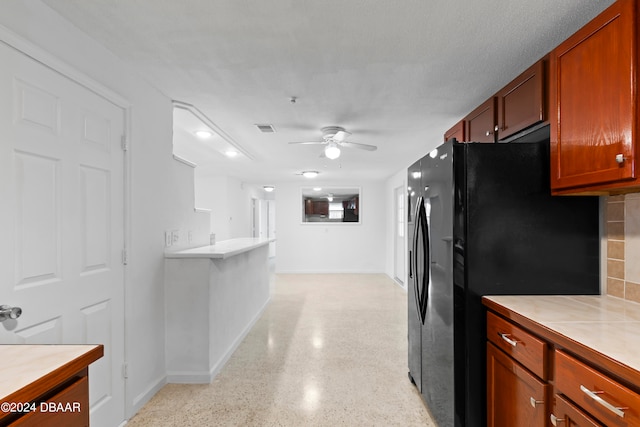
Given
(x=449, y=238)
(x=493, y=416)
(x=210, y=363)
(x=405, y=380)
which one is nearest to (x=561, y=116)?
(x=449, y=238)

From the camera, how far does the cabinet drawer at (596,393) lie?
1.04m

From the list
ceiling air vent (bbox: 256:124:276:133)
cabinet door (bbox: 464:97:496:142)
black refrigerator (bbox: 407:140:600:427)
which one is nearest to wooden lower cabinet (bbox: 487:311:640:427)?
black refrigerator (bbox: 407:140:600:427)

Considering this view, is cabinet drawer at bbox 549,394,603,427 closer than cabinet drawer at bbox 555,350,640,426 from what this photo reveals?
No

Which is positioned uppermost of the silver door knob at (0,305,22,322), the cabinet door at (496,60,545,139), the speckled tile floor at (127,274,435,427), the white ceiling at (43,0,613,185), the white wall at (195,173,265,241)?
the white ceiling at (43,0,613,185)

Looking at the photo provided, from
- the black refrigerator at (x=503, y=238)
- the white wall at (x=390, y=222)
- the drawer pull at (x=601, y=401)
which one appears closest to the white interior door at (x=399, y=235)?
the white wall at (x=390, y=222)

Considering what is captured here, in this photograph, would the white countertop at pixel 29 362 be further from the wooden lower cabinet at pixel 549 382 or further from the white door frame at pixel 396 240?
the white door frame at pixel 396 240

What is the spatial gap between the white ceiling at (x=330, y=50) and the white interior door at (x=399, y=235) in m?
3.85

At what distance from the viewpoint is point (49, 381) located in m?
0.97

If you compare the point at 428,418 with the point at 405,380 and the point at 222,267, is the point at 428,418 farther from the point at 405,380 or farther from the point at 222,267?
the point at 222,267

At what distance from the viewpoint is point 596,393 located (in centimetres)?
116

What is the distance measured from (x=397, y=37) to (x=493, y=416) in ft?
6.70

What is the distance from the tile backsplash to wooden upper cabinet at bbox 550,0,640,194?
315 millimetres

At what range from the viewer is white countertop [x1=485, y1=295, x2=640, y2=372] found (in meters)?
1.18

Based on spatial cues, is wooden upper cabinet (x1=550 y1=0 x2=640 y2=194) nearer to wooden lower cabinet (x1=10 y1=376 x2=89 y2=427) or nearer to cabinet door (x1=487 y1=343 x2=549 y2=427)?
cabinet door (x1=487 y1=343 x2=549 y2=427)
